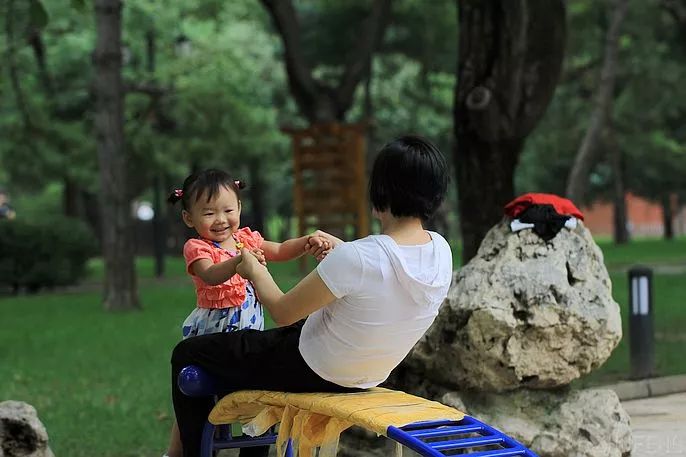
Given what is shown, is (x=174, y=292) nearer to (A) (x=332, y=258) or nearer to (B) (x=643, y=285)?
(B) (x=643, y=285)

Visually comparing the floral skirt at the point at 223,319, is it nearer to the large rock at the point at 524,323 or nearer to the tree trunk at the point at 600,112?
the large rock at the point at 524,323

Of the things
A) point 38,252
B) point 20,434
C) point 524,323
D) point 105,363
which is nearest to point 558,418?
point 524,323

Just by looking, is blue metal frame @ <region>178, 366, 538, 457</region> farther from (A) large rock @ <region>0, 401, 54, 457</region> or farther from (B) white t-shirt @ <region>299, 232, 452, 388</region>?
(A) large rock @ <region>0, 401, 54, 457</region>

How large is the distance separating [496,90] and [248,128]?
21021 millimetres

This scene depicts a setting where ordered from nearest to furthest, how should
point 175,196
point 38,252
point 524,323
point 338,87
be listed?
point 175,196 < point 524,323 < point 38,252 < point 338,87

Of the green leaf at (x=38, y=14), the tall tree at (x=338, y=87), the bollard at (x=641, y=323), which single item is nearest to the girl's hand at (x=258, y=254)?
the green leaf at (x=38, y=14)

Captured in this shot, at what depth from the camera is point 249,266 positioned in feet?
13.7

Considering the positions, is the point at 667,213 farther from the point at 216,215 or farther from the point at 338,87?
the point at 216,215

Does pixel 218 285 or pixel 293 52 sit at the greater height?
pixel 293 52

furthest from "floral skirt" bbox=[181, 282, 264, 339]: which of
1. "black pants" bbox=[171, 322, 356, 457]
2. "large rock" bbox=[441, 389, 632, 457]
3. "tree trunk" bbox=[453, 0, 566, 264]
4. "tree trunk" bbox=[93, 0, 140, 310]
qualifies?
"tree trunk" bbox=[93, 0, 140, 310]

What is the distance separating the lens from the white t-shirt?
4016mm

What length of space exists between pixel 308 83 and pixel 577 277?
16.8 m

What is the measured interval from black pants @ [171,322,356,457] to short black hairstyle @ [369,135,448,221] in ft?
2.15

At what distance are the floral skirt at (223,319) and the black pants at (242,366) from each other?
0.21 m
